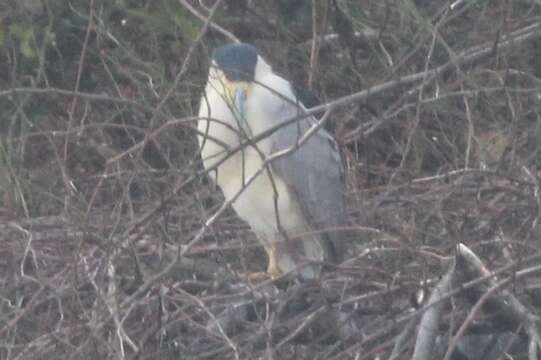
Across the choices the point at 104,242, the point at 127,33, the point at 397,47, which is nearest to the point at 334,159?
the point at 397,47

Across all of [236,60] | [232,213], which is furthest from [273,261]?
[236,60]

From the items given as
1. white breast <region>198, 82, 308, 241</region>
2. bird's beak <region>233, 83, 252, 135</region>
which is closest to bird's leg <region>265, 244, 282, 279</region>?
white breast <region>198, 82, 308, 241</region>

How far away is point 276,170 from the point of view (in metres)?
5.50

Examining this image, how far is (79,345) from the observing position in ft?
13.3

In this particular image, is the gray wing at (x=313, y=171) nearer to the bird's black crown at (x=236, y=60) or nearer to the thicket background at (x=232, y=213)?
the thicket background at (x=232, y=213)

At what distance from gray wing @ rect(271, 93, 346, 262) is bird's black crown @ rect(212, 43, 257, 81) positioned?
192 millimetres

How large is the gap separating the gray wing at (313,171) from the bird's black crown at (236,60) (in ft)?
0.63

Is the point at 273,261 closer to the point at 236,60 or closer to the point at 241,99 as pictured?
the point at 241,99

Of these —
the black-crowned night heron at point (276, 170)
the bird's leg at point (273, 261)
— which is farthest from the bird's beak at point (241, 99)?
the bird's leg at point (273, 261)

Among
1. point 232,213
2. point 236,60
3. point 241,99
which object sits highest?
point 236,60

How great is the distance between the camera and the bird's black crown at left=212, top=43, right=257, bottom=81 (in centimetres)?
549

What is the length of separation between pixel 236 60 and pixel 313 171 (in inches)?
18.4

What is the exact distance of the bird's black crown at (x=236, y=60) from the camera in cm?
549

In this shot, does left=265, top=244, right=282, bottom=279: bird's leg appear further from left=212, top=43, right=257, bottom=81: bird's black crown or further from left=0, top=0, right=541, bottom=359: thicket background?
left=212, top=43, right=257, bottom=81: bird's black crown
